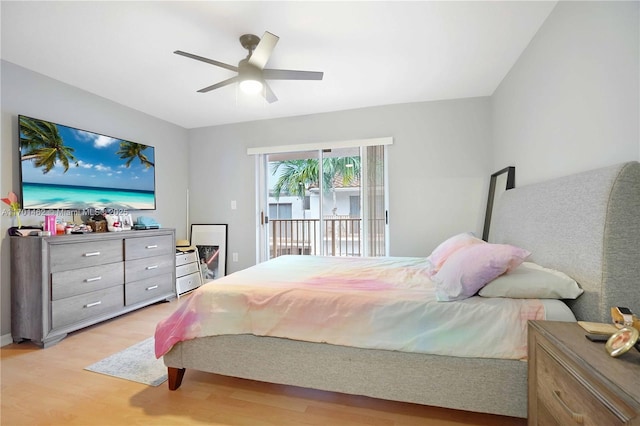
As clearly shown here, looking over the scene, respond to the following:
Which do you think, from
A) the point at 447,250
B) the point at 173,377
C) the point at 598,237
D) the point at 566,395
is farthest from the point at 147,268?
the point at 598,237

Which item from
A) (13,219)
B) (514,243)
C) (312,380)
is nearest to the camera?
(312,380)

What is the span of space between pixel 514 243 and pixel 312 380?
1777 mm

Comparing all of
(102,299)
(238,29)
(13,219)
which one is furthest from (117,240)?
(238,29)

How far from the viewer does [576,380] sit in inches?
33.8

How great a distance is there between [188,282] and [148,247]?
34.2 inches

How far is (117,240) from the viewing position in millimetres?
2809

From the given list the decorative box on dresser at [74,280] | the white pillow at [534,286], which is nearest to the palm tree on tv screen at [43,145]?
the decorative box on dresser at [74,280]

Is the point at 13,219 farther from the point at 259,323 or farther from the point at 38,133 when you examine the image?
the point at 259,323

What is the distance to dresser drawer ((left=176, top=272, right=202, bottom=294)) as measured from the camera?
3633mm

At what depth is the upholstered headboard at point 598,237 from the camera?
3.77ft

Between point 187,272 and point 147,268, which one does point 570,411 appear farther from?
point 187,272

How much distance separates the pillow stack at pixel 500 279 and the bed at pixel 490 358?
104mm

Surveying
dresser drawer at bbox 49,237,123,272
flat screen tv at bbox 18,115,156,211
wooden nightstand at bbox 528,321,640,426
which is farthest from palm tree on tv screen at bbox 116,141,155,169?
wooden nightstand at bbox 528,321,640,426

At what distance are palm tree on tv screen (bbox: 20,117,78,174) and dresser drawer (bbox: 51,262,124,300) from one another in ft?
3.22
